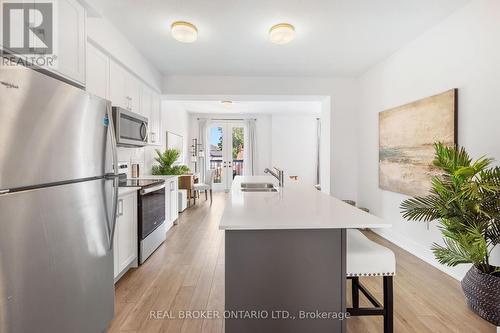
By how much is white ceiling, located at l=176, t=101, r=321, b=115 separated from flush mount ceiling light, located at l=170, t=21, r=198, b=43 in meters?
3.72

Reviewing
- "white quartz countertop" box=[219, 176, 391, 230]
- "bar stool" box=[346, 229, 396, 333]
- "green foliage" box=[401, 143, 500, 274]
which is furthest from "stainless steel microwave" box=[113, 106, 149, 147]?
"green foliage" box=[401, 143, 500, 274]

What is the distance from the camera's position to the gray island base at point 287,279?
4.73 ft

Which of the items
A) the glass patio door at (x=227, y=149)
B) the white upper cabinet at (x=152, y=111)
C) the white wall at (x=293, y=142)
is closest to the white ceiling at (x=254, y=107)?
the white wall at (x=293, y=142)

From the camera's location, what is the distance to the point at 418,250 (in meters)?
3.12

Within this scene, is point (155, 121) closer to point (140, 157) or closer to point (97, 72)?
point (140, 157)

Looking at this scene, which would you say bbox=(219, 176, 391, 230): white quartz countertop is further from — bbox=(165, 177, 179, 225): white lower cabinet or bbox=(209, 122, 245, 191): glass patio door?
bbox=(209, 122, 245, 191): glass patio door

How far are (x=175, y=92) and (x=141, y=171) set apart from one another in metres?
1.60

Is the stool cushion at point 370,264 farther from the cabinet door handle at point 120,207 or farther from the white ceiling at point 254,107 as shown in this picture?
the white ceiling at point 254,107

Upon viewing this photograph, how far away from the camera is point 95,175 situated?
1616 mm

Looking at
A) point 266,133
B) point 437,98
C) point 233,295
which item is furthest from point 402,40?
point 266,133

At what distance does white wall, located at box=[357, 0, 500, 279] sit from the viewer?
2.25m

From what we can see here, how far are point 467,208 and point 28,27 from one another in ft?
10.0

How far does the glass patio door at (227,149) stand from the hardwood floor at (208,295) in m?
5.26

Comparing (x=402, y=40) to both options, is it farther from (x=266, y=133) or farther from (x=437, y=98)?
(x=266, y=133)
